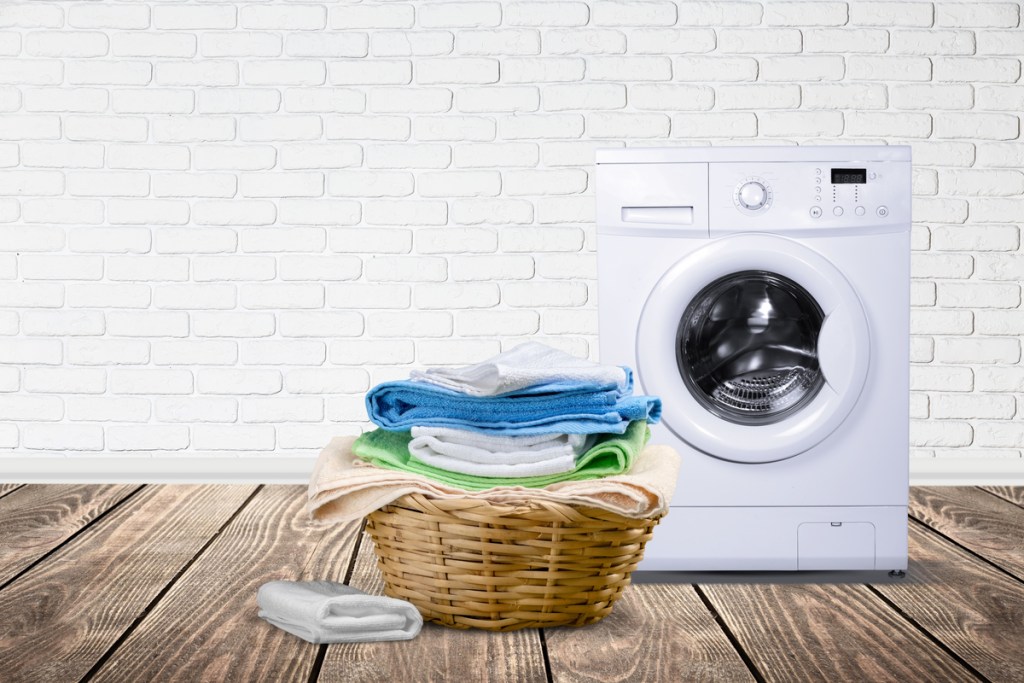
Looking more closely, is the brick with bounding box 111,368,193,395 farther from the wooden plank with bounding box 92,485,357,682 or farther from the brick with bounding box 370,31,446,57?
the brick with bounding box 370,31,446,57

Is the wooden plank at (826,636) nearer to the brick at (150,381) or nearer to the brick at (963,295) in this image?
the brick at (963,295)

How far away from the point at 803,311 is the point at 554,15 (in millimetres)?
1150

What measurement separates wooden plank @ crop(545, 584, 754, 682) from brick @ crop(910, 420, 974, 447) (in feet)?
3.93

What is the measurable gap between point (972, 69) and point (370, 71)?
1.53 meters

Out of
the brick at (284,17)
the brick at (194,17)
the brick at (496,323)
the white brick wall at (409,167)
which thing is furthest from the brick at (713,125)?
the brick at (194,17)

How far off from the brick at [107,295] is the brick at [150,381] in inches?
6.8

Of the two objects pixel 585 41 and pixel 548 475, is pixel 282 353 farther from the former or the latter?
pixel 548 475

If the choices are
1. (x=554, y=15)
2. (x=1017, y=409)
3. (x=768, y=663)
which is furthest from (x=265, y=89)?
(x=1017, y=409)

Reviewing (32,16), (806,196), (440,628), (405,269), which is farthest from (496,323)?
(32,16)

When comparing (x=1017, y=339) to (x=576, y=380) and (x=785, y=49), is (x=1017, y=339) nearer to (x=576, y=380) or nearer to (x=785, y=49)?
(x=785, y=49)

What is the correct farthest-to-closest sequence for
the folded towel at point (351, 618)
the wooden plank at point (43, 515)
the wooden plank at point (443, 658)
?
the wooden plank at point (43, 515) < the folded towel at point (351, 618) < the wooden plank at point (443, 658)

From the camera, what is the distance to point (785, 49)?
252 cm

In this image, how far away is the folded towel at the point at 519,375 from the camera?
126 cm

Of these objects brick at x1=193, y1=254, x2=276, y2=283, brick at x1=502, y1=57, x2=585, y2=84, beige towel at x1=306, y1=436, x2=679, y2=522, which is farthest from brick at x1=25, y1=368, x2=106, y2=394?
beige towel at x1=306, y1=436, x2=679, y2=522
